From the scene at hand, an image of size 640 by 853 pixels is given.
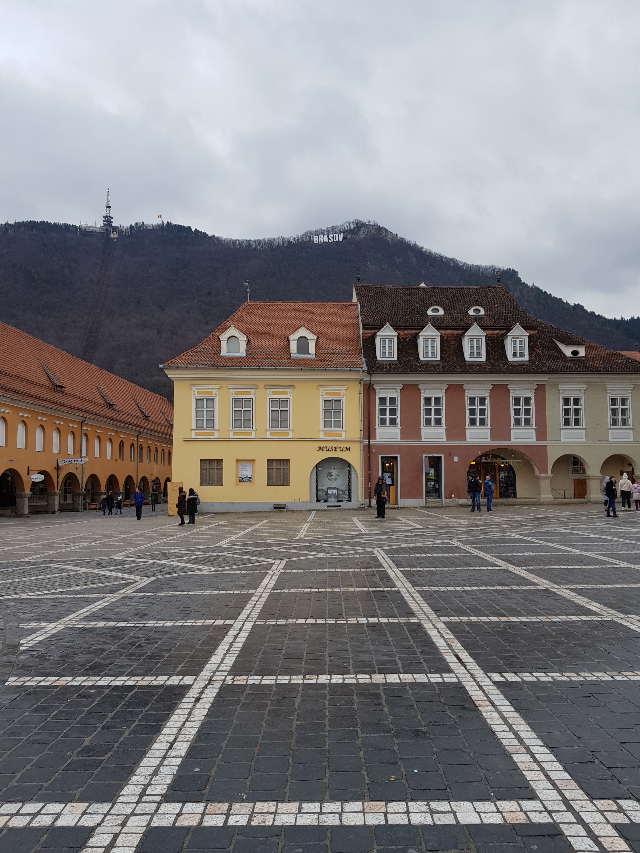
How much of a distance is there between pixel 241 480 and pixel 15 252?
114827 mm

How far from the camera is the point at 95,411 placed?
168 ft

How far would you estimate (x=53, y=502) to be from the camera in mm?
42812

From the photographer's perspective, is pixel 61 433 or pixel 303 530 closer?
pixel 303 530

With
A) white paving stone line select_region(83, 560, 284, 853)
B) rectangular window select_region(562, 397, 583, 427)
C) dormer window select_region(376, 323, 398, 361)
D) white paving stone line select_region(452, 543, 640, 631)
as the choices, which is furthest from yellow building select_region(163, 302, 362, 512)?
white paving stone line select_region(83, 560, 284, 853)

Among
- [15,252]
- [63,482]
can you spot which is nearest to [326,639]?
[63,482]

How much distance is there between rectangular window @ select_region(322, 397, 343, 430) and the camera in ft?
124

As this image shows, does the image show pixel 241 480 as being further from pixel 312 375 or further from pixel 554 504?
pixel 554 504

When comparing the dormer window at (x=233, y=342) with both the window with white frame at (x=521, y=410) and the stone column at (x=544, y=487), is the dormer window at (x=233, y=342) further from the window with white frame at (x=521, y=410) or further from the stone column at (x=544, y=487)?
the stone column at (x=544, y=487)

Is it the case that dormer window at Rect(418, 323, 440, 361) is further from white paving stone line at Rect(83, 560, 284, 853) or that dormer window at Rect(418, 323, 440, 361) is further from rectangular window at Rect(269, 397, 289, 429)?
white paving stone line at Rect(83, 560, 284, 853)

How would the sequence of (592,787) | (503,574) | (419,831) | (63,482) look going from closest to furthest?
(419,831) < (592,787) < (503,574) < (63,482)

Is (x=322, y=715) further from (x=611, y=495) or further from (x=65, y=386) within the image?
(x=65, y=386)

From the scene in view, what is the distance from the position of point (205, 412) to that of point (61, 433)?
44.2ft

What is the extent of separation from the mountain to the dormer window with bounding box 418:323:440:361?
55.6 meters

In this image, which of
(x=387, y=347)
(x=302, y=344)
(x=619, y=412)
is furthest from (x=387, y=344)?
(x=619, y=412)
